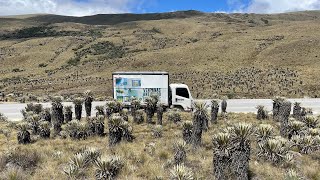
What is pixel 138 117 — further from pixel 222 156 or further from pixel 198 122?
pixel 222 156

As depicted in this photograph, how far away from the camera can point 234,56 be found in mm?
85938

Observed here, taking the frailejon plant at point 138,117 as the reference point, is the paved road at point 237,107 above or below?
below

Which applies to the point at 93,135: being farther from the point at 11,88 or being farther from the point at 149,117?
the point at 11,88

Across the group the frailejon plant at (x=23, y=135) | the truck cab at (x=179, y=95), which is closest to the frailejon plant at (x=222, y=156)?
the frailejon plant at (x=23, y=135)

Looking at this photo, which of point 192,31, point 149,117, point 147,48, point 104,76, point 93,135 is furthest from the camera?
point 192,31

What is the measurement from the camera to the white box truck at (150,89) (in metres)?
32.9

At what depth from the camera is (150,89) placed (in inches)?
1303

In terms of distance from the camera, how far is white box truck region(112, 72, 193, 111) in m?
32.9

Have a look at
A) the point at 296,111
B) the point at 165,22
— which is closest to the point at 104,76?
the point at 296,111

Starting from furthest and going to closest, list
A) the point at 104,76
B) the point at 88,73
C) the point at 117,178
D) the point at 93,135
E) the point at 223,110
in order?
the point at 88,73 < the point at 104,76 < the point at 223,110 < the point at 93,135 < the point at 117,178

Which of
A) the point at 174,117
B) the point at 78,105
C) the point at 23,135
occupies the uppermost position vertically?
the point at 78,105

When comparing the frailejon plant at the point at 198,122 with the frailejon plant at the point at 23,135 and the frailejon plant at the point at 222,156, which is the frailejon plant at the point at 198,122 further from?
the frailejon plant at the point at 23,135

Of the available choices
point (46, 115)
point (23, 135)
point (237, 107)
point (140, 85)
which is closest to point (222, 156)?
point (23, 135)

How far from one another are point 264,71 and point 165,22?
3908 inches
